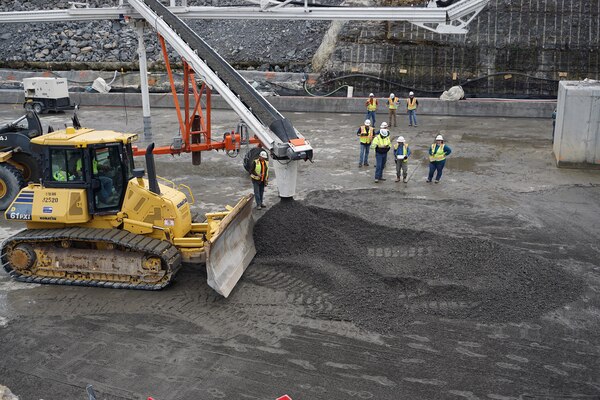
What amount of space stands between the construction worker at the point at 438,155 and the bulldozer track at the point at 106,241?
8121mm

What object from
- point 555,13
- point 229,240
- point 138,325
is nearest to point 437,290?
point 229,240

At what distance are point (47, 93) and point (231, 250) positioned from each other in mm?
18193

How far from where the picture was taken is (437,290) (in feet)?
32.9

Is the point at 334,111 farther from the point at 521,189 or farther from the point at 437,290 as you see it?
the point at 437,290

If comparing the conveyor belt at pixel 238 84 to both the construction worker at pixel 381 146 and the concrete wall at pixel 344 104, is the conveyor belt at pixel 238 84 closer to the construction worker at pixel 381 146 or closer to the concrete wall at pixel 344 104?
the construction worker at pixel 381 146

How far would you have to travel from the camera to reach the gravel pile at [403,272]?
9.57 metres

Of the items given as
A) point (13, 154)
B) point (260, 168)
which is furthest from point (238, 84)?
point (13, 154)

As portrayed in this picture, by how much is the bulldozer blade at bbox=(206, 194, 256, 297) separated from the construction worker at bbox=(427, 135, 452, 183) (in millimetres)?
6220

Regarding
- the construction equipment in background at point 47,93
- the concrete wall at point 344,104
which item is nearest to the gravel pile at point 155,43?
the concrete wall at point 344,104

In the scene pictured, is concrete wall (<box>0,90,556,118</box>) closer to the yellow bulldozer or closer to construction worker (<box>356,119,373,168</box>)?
construction worker (<box>356,119,373,168</box>)

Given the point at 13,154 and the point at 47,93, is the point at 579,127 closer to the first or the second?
the point at 13,154

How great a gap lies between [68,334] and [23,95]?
2193cm

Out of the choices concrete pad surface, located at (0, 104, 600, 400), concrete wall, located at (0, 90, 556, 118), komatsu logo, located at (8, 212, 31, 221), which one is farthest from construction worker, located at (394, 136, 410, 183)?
concrete wall, located at (0, 90, 556, 118)

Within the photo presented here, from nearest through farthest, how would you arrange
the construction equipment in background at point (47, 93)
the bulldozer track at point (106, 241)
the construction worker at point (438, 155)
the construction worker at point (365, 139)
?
the bulldozer track at point (106, 241), the construction worker at point (438, 155), the construction worker at point (365, 139), the construction equipment in background at point (47, 93)
